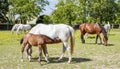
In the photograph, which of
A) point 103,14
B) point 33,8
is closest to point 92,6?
point 103,14

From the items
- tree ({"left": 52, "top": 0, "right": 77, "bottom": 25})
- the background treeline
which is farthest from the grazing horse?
tree ({"left": 52, "top": 0, "right": 77, "bottom": 25})

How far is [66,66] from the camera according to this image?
12.5m

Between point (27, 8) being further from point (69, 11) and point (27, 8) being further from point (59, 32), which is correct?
point (59, 32)

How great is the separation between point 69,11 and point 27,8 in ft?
39.4

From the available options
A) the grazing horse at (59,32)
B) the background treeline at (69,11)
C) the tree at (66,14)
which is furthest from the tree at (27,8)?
the grazing horse at (59,32)

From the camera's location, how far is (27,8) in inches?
3046

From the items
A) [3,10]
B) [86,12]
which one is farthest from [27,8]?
[86,12]

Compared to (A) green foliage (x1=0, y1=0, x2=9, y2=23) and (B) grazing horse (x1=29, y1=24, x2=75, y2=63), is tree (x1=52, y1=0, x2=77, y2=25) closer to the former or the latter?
(A) green foliage (x1=0, y1=0, x2=9, y2=23)

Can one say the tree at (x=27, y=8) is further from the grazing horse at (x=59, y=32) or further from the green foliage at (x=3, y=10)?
the grazing horse at (x=59, y=32)

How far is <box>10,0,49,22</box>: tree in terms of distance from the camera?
253 feet

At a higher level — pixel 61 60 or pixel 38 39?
pixel 38 39

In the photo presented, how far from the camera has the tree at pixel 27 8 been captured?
77.2 meters

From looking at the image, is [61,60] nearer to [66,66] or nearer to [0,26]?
[66,66]

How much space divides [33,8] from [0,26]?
1021 centimetres
